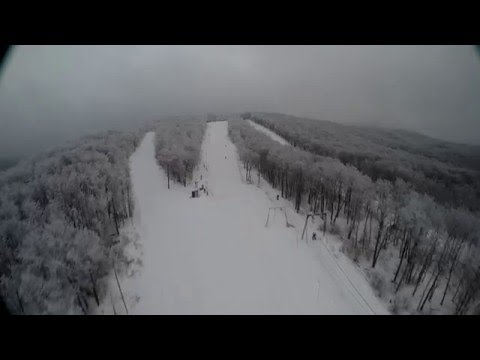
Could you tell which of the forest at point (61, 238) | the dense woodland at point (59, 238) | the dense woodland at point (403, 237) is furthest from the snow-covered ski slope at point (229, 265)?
the dense woodland at point (403, 237)

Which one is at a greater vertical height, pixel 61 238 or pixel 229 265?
pixel 61 238

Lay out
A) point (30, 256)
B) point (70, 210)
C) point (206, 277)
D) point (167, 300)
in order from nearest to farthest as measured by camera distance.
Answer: point (30, 256) < point (167, 300) < point (206, 277) < point (70, 210)

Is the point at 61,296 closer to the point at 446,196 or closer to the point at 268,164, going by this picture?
the point at 268,164

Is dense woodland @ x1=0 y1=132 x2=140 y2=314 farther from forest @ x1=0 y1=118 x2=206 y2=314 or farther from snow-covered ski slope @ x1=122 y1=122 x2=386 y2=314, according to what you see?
snow-covered ski slope @ x1=122 y1=122 x2=386 y2=314

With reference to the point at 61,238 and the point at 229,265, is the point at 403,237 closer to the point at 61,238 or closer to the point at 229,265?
the point at 229,265

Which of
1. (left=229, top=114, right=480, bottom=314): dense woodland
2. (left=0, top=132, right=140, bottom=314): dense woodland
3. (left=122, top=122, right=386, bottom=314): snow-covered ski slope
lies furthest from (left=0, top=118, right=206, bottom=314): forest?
(left=229, top=114, right=480, bottom=314): dense woodland

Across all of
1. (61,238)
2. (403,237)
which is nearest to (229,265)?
(61,238)
